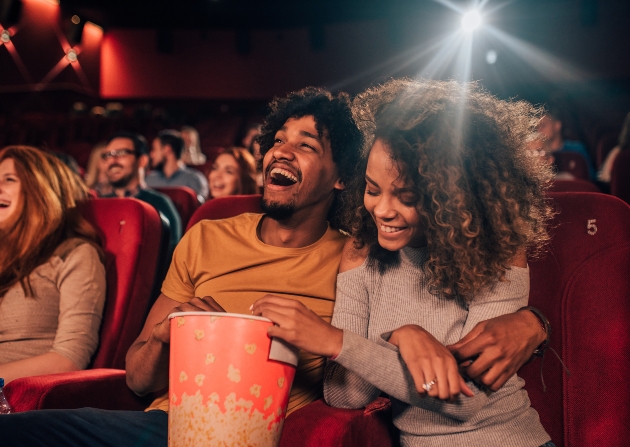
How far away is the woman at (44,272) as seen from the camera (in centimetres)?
135

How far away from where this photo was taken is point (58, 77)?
970 cm

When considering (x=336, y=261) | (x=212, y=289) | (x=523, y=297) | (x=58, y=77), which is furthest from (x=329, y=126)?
(x=58, y=77)

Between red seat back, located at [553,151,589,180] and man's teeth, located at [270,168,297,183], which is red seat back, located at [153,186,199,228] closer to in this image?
man's teeth, located at [270,168,297,183]

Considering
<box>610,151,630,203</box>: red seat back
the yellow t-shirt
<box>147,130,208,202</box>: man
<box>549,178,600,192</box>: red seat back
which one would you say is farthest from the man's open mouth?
<box>147,130,208,202</box>: man

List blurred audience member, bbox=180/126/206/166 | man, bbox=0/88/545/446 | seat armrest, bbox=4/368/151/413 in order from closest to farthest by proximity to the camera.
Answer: man, bbox=0/88/545/446
seat armrest, bbox=4/368/151/413
blurred audience member, bbox=180/126/206/166

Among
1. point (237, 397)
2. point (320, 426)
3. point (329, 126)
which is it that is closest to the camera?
point (237, 397)

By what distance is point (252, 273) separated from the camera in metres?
1.24

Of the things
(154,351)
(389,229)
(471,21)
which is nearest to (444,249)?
(389,229)

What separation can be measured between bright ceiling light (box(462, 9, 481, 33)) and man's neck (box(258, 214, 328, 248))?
7699 mm

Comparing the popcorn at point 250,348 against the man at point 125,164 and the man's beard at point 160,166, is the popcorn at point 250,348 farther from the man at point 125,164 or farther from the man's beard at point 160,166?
the man's beard at point 160,166

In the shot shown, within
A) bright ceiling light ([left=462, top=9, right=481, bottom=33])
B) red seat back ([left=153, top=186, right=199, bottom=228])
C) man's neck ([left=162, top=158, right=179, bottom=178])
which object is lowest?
red seat back ([left=153, top=186, right=199, bottom=228])

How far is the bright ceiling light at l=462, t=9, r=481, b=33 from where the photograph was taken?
8266mm

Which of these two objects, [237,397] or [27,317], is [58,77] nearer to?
[27,317]

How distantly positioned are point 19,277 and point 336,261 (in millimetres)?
743
